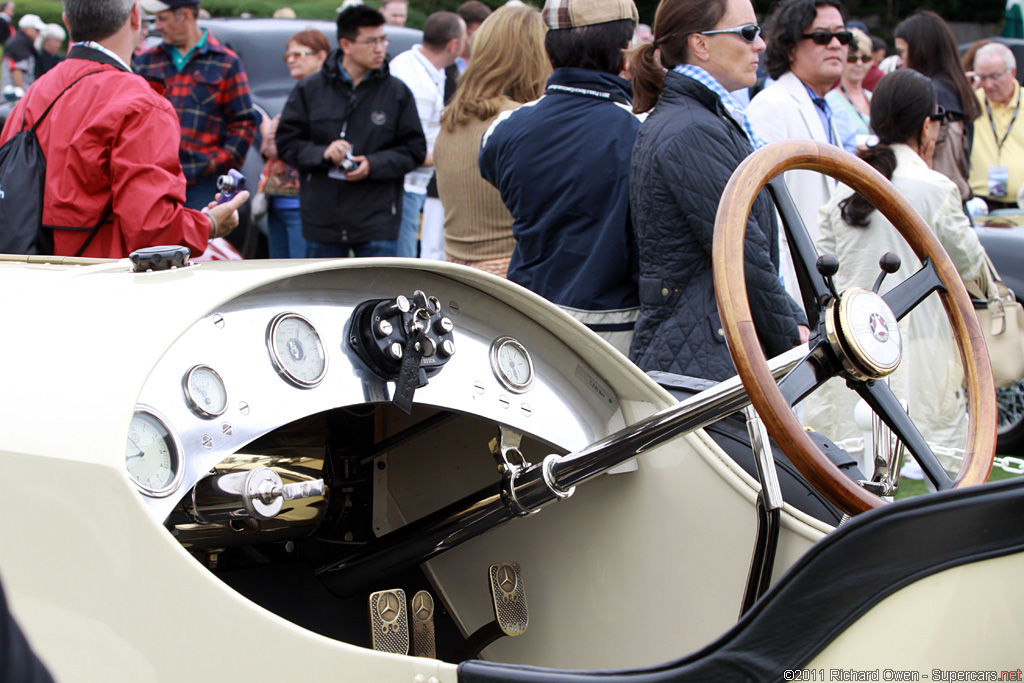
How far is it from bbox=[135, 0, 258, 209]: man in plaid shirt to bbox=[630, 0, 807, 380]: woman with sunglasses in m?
2.82

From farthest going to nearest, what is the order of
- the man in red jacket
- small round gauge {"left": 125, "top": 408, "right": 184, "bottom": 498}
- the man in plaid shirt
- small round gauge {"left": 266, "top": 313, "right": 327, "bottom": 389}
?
1. the man in plaid shirt
2. the man in red jacket
3. small round gauge {"left": 266, "top": 313, "right": 327, "bottom": 389}
4. small round gauge {"left": 125, "top": 408, "right": 184, "bottom": 498}

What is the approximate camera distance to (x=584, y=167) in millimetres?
3195

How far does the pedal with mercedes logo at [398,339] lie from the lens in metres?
1.83

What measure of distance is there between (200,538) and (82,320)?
2.07 feet

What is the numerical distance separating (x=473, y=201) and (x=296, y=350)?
2.36 metres

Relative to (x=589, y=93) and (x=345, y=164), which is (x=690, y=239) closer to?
(x=589, y=93)

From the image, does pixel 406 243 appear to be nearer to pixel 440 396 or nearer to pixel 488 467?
pixel 488 467

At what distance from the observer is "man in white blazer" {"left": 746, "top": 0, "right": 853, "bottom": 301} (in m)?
4.34

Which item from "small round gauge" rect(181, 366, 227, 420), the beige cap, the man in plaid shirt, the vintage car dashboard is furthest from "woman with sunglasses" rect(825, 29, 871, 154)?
"small round gauge" rect(181, 366, 227, 420)

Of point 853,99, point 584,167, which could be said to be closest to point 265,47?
point 853,99

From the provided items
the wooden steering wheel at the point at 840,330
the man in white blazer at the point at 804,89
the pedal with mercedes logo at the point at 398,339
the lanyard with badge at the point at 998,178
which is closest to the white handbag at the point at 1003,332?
the man in white blazer at the point at 804,89

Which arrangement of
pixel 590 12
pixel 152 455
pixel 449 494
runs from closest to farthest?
1. pixel 152 455
2. pixel 449 494
3. pixel 590 12

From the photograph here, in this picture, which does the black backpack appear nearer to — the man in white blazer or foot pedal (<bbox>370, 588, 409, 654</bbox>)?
Answer: foot pedal (<bbox>370, 588, 409, 654</bbox>)

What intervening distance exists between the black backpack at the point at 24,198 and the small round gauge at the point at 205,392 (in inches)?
60.5
